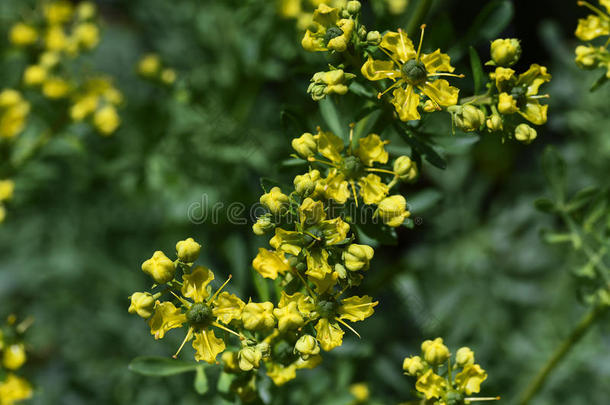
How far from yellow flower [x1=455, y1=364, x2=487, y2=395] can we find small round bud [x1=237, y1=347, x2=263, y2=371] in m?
0.70

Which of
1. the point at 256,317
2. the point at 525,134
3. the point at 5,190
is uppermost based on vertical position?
the point at 525,134

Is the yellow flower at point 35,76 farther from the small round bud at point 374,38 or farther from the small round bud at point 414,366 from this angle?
the small round bud at point 414,366

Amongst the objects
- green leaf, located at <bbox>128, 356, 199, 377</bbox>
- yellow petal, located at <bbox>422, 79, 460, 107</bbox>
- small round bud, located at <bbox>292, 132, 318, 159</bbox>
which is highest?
yellow petal, located at <bbox>422, 79, 460, 107</bbox>

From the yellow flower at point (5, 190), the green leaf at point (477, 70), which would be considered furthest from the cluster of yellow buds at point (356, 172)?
the yellow flower at point (5, 190)

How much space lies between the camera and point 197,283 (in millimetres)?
1884

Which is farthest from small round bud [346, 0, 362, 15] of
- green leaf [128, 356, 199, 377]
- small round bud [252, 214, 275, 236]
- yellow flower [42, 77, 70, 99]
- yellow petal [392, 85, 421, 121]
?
yellow flower [42, 77, 70, 99]

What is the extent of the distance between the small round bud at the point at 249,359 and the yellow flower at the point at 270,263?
0.23m

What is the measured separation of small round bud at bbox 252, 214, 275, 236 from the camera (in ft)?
5.99

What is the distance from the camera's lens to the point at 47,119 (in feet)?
10.9

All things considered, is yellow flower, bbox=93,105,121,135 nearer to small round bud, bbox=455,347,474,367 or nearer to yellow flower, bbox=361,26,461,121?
yellow flower, bbox=361,26,461,121

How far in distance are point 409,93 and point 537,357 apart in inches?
99.6

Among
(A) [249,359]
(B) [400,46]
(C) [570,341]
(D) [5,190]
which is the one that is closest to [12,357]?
(D) [5,190]

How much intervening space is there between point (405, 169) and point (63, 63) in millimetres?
2594

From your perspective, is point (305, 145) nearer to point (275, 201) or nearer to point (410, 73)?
point (275, 201)
